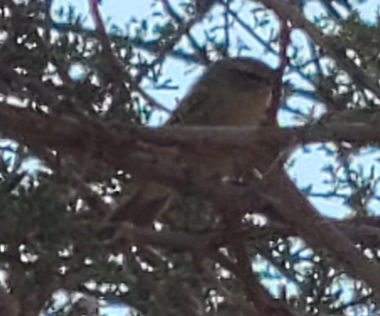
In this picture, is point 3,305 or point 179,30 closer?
point 3,305

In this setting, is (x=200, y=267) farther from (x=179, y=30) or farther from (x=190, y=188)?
(x=179, y=30)

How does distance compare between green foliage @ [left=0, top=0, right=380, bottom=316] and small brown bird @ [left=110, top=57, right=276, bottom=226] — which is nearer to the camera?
green foliage @ [left=0, top=0, right=380, bottom=316]

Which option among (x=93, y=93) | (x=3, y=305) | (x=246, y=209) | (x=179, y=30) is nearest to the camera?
(x=3, y=305)

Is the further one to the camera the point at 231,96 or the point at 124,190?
the point at 231,96

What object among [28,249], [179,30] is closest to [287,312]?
[28,249]

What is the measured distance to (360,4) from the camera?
3.39 metres

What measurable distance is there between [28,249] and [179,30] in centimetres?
109

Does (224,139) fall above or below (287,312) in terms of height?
above

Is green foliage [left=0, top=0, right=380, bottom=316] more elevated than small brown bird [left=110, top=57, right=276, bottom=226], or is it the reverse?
small brown bird [left=110, top=57, right=276, bottom=226]

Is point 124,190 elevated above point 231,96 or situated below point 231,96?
below

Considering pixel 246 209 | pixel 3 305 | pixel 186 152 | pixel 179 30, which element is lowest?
pixel 3 305

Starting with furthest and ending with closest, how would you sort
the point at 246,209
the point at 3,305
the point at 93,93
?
1. the point at 93,93
2. the point at 246,209
3. the point at 3,305

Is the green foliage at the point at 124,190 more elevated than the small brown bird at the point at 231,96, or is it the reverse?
the small brown bird at the point at 231,96

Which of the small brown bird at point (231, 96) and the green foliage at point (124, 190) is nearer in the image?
the green foliage at point (124, 190)
